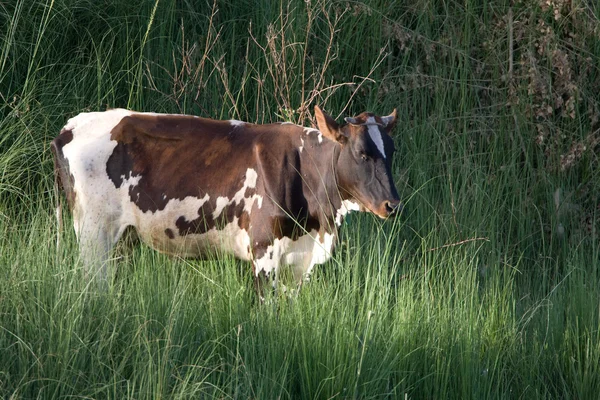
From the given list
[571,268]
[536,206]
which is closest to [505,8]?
[536,206]

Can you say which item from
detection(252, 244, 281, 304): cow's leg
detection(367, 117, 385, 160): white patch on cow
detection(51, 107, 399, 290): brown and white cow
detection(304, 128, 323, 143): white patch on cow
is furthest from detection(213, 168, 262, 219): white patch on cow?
detection(367, 117, 385, 160): white patch on cow

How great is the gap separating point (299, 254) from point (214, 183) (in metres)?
0.65

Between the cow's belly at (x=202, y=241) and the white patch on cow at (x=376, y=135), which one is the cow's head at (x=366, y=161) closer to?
the white patch on cow at (x=376, y=135)

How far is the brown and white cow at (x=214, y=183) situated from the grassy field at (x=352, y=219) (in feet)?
0.51

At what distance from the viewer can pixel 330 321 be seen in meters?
4.73

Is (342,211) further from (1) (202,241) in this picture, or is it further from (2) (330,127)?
(1) (202,241)

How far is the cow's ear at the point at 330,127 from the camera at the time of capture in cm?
548

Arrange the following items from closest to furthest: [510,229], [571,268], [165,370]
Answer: [165,370] → [571,268] → [510,229]

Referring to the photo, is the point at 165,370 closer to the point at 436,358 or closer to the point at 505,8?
the point at 436,358

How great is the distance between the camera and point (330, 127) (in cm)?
550

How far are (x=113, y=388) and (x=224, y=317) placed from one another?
905 mm

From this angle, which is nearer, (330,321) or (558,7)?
(330,321)

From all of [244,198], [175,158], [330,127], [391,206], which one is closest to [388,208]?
[391,206]

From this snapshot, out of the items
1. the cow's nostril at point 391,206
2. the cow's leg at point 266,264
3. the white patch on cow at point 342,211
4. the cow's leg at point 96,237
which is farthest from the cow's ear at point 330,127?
the cow's leg at point 96,237
